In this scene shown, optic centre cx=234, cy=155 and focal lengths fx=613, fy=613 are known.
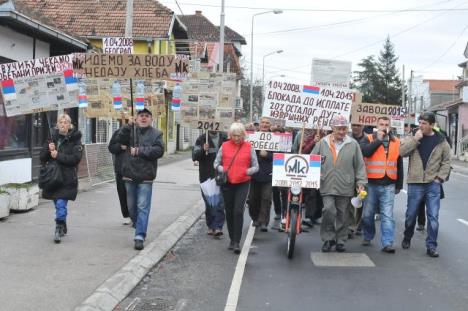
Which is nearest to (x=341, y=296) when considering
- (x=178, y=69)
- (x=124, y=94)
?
(x=178, y=69)

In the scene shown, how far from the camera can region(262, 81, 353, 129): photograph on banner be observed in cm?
981

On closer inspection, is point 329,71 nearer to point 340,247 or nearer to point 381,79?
point 340,247

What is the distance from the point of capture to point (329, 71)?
16.4 meters

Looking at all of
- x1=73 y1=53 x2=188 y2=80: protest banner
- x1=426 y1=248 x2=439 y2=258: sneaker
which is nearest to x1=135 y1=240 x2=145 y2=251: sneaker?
x1=73 y1=53 x2=188 y2=80: protest banner

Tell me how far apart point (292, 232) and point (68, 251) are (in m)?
2.83

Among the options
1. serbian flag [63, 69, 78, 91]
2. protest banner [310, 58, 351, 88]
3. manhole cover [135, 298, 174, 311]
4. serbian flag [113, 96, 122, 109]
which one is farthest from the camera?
protest banner [310, 58, 351, 88]

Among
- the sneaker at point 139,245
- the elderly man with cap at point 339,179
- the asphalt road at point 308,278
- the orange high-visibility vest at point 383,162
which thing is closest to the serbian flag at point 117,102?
the asphalt road at point 308,278

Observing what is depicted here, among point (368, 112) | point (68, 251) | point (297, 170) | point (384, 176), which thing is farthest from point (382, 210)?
point (68, 251)

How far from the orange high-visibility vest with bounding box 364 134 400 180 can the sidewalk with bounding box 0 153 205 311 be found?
10.6 ft

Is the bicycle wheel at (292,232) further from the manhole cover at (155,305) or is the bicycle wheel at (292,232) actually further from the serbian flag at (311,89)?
the serbian flag at (311,89)

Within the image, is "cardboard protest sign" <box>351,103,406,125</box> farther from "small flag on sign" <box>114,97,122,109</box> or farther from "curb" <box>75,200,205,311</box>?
"small flag on sign" <box>114,97,122,109</box>

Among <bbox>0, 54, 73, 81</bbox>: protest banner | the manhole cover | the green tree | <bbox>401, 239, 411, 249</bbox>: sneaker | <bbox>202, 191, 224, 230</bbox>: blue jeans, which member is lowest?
the manhole cover

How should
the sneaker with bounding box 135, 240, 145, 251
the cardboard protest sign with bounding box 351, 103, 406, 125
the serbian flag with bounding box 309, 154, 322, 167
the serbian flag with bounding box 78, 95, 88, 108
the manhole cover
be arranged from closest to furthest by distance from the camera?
the manhole cover < the sneaker with bounding box 135, 240, 145, 251 < the serbian flag with bounding box 309, 154, 322, 167 < the cardboard protest sign with bounding box 351, 103, 406, 125 < the serbian flag with bounding box 78, 95, 88, 108

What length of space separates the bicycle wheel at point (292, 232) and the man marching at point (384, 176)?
127cm
